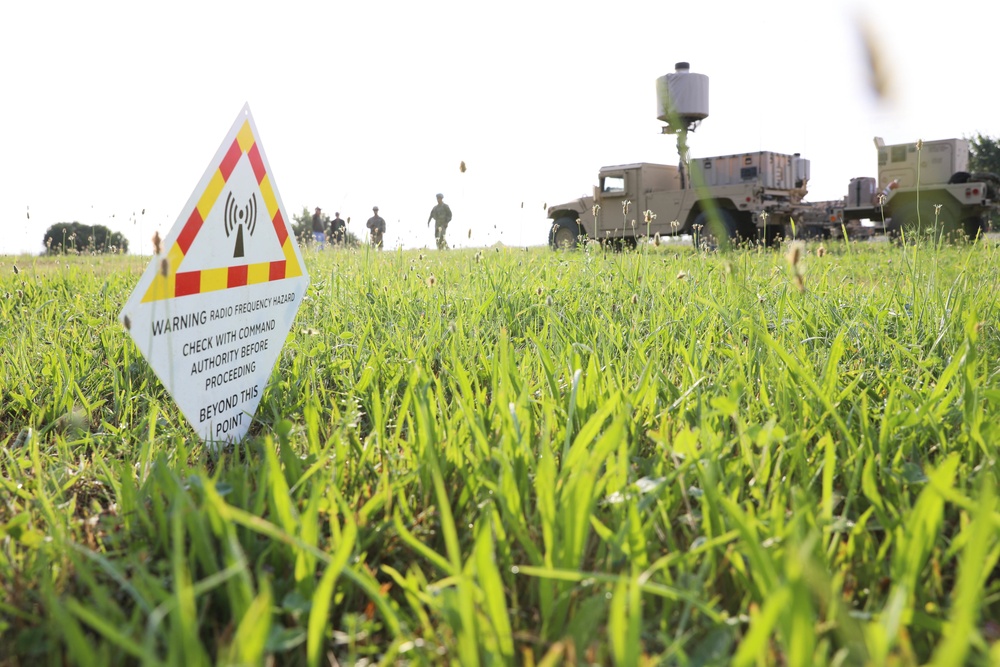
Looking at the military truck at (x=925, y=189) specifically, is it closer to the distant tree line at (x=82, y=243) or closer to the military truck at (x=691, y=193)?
the military truck at (x=691, y=193)

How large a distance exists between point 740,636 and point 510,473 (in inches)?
17.6

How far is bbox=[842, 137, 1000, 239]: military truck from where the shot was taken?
12.6 metres

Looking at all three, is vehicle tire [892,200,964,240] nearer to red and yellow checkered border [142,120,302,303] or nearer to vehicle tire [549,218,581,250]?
vehicle tire [549,218,581,250]

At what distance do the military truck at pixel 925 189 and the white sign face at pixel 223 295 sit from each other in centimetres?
1304

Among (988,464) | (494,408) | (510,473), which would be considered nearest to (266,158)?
(494,408)

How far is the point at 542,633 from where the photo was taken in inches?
39.8

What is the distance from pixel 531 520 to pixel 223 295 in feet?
3.45

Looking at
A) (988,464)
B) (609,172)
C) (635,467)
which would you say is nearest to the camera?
(988,464)

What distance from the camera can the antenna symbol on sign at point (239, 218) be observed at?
1839 millimetres

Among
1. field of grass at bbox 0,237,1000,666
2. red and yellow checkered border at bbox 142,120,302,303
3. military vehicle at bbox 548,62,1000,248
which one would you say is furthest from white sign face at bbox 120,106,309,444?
military vehicle at bbox 548,62,1000,248

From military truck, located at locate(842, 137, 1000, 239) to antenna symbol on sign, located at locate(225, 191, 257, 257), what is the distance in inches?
517

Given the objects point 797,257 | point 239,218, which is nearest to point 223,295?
point 239,218

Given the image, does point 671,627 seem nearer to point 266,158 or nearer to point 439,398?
point 439,398

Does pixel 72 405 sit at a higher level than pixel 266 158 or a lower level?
lower
